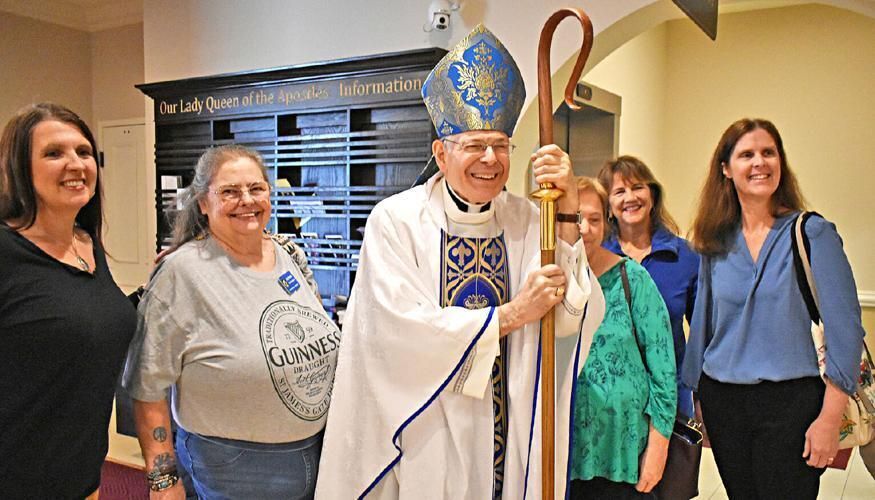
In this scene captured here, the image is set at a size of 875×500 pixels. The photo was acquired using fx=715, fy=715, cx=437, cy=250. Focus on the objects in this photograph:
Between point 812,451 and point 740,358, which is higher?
point 740,358

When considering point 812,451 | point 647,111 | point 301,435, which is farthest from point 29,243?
point 647,111

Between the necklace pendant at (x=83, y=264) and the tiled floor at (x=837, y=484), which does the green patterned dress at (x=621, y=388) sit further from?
the tiled floor at (x=837, y=484)

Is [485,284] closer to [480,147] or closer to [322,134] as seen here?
[480,147]

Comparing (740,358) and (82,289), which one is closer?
(82,289)

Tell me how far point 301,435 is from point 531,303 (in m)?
0.66

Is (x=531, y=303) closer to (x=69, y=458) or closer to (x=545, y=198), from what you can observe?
(x=545, y=198)

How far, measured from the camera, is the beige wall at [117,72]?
6184 millimetres

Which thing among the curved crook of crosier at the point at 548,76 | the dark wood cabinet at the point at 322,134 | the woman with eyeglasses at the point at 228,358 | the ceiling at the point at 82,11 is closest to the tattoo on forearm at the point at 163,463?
the woman with eyeglasses at the point at 228,358

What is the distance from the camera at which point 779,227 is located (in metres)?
2.12

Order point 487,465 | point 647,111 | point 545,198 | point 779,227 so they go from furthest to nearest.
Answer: point 647,111
point 779,227
point 487,465
point 545,198

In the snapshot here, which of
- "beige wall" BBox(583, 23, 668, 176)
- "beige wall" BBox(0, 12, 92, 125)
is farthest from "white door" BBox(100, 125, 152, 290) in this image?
"beige wall" BBox(583, 23, 668, 176)

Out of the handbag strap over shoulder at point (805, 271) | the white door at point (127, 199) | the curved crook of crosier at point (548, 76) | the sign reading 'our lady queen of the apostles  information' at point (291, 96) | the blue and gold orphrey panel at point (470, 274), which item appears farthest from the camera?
the white door at point (127, 199)

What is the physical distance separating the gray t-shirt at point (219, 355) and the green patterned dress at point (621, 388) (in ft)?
2.37

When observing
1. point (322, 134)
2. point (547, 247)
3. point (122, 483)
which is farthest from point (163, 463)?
point (322, 134)
